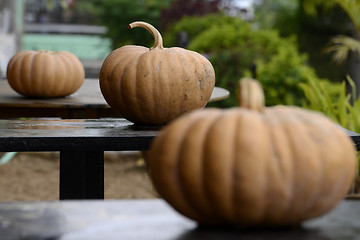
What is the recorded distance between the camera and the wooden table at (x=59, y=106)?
256 cm

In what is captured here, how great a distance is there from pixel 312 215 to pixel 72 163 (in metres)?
1.34

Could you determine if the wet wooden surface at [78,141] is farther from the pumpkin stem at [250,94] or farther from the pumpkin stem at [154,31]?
the pumpkin stem at [250,94]

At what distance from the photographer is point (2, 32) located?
702 centimetres

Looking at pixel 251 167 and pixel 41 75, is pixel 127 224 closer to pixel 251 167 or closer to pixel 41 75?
pixel 251 167

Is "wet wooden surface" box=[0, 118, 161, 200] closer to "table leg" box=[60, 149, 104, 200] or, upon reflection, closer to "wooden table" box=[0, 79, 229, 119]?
"table leg" box=[60, 149, 104, 200]

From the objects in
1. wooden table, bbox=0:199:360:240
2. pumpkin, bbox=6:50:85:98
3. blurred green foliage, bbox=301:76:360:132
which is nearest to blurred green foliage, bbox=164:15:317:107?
blurred green foliage, bbox=301:76:360:132

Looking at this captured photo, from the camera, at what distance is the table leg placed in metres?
2.17

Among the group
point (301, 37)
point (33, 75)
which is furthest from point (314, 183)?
point (301, 37)

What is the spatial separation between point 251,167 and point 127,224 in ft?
0.77

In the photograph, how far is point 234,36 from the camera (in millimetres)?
6152

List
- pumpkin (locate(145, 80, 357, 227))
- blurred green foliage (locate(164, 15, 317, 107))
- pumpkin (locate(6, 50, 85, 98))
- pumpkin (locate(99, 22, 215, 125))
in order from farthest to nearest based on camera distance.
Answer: blurred green foliage (locate(164, 15, 317, 107)) < pumpkin (locate(6, 50, 85, 98)) < pumpkin (locate(99, 22, 215, 125)) < pumpkin (locate(145, 80, 357, 227))

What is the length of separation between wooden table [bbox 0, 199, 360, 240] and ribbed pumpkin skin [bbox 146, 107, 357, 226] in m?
0.03

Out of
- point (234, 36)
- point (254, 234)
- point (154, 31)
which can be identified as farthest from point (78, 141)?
point (234, 36)

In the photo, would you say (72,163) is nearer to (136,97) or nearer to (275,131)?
(136,97)
